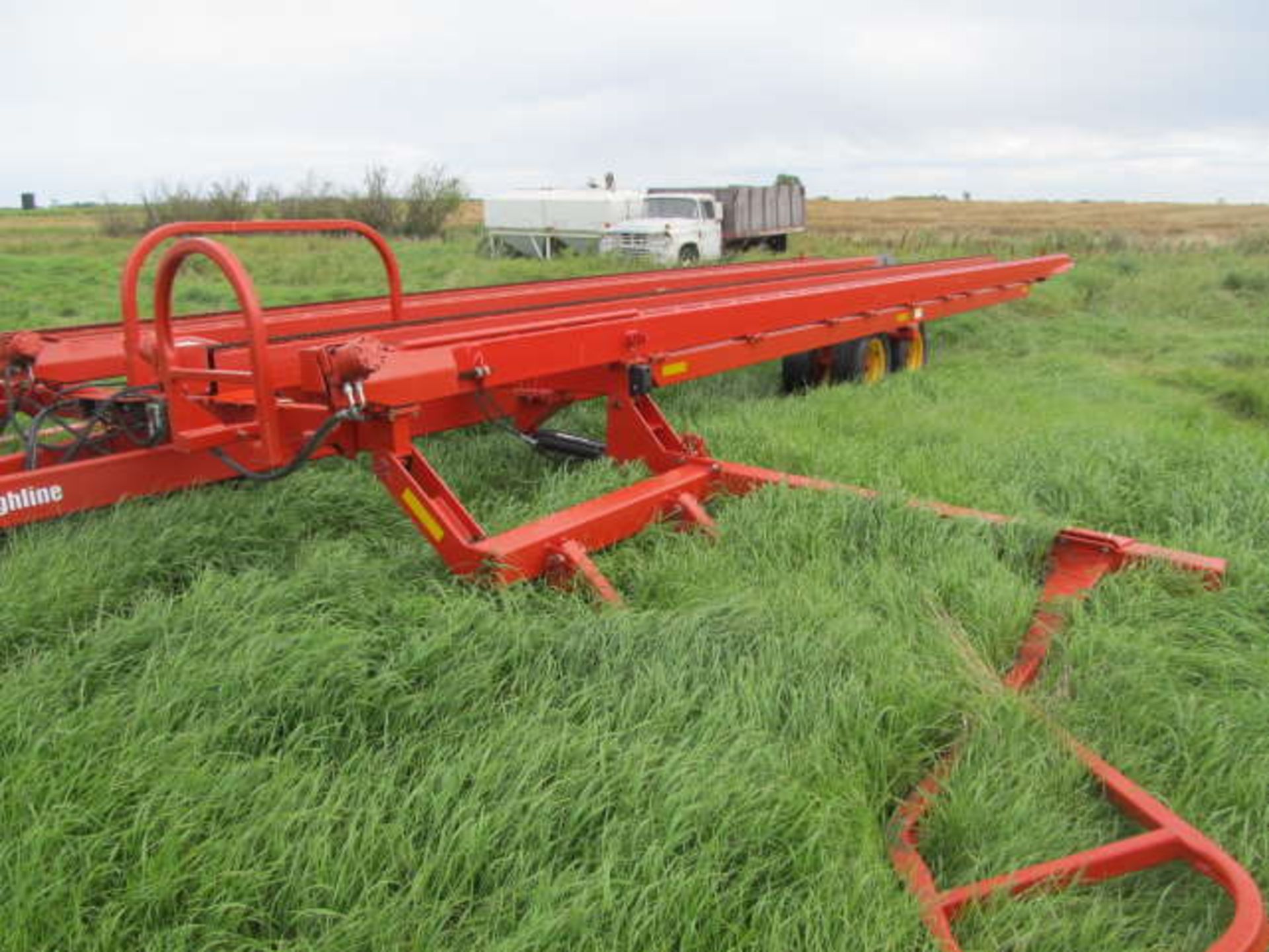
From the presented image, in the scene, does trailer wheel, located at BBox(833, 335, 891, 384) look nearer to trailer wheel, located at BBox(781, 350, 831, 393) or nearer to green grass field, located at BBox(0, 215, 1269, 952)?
trailer wheel, located at BBox(781, 350, 831, 393)

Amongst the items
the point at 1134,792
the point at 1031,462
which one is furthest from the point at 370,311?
the point at 1134,792

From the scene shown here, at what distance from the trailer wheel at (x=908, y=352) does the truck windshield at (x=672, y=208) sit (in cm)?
1305

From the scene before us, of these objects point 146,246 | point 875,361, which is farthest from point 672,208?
point 146,246

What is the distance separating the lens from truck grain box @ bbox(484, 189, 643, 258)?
2122cm

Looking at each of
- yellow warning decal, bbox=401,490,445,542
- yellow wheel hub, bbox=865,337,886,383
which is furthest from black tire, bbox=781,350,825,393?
yellow warning decal, bbox=401,490,445,542

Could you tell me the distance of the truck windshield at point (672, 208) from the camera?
2033cm

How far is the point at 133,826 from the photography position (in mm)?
1890

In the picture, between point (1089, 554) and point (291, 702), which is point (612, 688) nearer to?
point (291, 702)

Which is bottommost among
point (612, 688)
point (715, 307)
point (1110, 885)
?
point (1110, 885)

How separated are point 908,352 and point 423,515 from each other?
18.3ft

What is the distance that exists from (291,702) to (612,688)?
80 cm

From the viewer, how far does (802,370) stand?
7094 mm

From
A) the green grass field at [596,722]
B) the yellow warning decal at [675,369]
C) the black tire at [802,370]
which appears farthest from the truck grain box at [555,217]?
the green grass field at [596,722]

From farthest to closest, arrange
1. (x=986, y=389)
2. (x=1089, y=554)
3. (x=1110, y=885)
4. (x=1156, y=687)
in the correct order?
(x=986, y=389), (x=1089, y=554), (x=1156, y=687), (x=1110, y=885)
